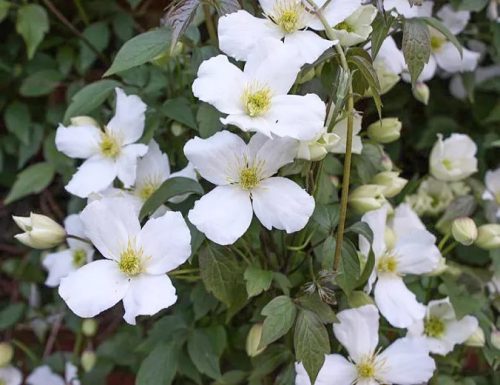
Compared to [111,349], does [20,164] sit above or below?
above

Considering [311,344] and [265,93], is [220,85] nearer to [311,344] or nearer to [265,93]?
[265,93]

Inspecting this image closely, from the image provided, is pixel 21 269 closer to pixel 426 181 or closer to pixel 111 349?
pixel 111 349

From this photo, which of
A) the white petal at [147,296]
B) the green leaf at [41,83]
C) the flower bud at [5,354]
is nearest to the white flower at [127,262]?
the white petal at [147,296]

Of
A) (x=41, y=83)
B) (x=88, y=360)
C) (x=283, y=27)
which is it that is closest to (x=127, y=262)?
(x=283, y=27)

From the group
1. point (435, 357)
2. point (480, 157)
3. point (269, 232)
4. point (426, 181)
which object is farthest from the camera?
point (480, 157)

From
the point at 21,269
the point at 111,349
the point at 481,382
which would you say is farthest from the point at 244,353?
the point at 21,269

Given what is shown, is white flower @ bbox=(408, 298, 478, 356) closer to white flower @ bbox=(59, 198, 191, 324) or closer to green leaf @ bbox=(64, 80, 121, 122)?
white flower @ bbox=(59, 198, 191, 324)

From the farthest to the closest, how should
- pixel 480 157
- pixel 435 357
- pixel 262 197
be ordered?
pixel 480 157 < pixel 435 357 < pixel 262 197
